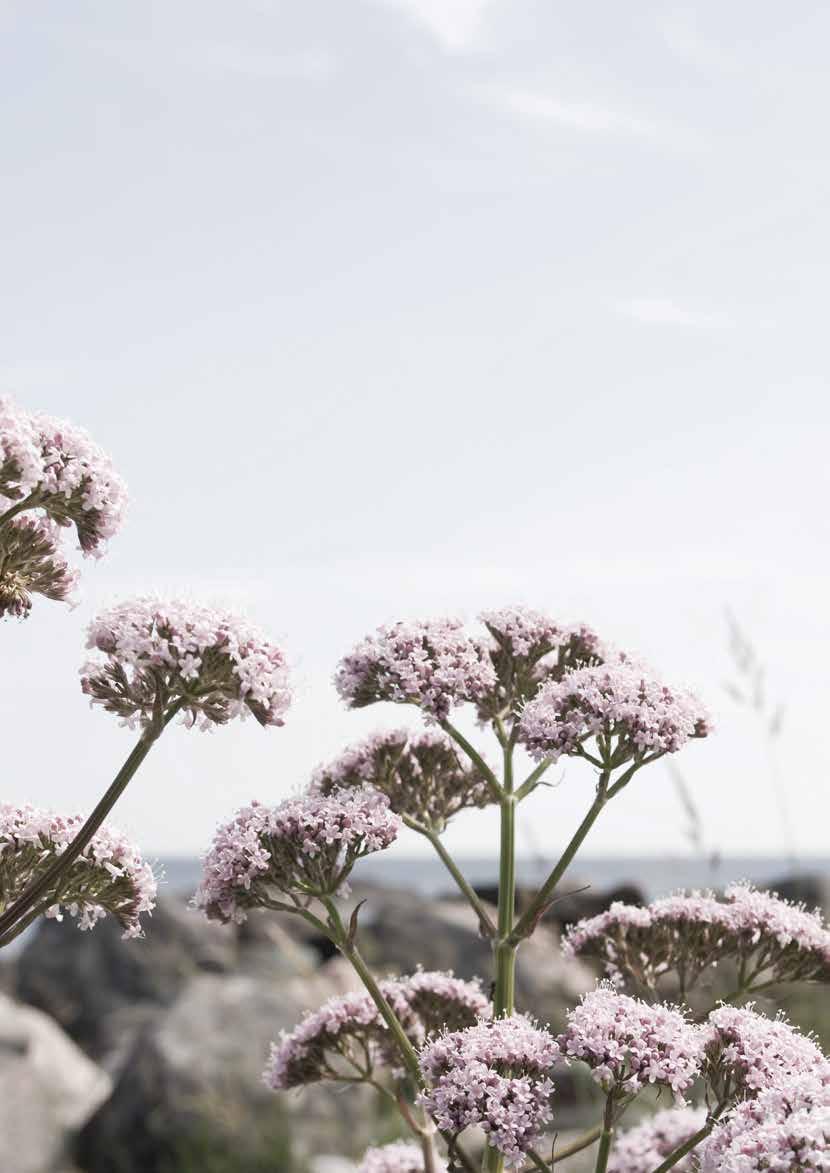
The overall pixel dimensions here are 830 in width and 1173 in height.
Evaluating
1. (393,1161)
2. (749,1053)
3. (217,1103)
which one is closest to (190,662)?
(749,1053)

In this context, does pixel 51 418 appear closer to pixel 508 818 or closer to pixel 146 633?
pixel 146 633

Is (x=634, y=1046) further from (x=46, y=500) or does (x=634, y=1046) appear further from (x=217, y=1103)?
(x=217, y=1103)

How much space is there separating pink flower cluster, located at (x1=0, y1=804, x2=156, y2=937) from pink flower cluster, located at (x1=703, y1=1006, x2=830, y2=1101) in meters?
1.94

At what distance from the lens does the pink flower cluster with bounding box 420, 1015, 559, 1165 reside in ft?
14.2

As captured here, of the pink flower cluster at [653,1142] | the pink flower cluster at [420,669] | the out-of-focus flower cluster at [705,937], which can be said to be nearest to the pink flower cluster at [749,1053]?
the out-of-focus flower cluster at [705,937]

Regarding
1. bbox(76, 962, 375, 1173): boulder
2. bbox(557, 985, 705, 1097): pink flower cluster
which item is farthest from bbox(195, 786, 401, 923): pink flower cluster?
bbox(76, 962, 375, 1173): boulder

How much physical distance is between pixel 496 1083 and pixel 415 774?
66.1 inches

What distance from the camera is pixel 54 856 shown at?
4.96m

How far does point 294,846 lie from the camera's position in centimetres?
505

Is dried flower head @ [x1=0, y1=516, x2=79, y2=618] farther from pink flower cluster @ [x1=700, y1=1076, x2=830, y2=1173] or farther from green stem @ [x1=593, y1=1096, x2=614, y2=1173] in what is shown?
pink flower cluster @ [x1=700, y1=1076, x2=830, y2=1173]

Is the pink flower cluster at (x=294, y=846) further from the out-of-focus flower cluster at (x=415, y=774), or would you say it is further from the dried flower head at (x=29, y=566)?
the dried flower head at (x=29, y=566)

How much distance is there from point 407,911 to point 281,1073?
20.9 metres

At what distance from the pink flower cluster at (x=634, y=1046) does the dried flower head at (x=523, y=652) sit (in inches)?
57.2

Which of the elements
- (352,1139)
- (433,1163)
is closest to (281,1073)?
(433,1163)
